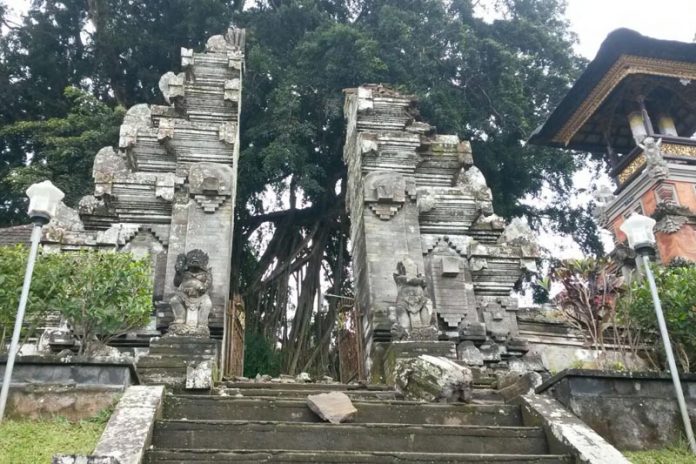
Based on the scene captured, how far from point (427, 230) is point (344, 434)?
6036mm

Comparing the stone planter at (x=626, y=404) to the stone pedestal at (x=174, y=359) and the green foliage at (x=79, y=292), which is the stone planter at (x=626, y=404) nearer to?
the stone pedestal at (x=174, y=359)

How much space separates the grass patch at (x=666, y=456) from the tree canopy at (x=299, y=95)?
36.2 feet

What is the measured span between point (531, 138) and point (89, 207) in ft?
42.7

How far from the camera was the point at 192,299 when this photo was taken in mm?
8312

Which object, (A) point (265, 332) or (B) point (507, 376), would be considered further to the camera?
(A) point (265, 332)

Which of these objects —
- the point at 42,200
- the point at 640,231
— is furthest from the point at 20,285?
the point at 640,231

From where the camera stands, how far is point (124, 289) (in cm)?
690

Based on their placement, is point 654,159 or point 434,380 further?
point 654,159

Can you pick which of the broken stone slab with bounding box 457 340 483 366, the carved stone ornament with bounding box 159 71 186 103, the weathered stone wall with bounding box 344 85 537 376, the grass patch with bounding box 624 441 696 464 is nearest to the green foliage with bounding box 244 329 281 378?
the weathered stone wall with bounding box 344 85 537 376

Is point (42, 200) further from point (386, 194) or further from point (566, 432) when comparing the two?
point (386, 194)

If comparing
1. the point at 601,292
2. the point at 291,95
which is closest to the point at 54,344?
the point at 601,292

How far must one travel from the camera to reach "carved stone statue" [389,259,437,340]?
28.0 feet

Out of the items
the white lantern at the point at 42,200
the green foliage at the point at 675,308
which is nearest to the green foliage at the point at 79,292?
the white lantern at the point at 42,200

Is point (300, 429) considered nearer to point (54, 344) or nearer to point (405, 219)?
point (54, 344)
